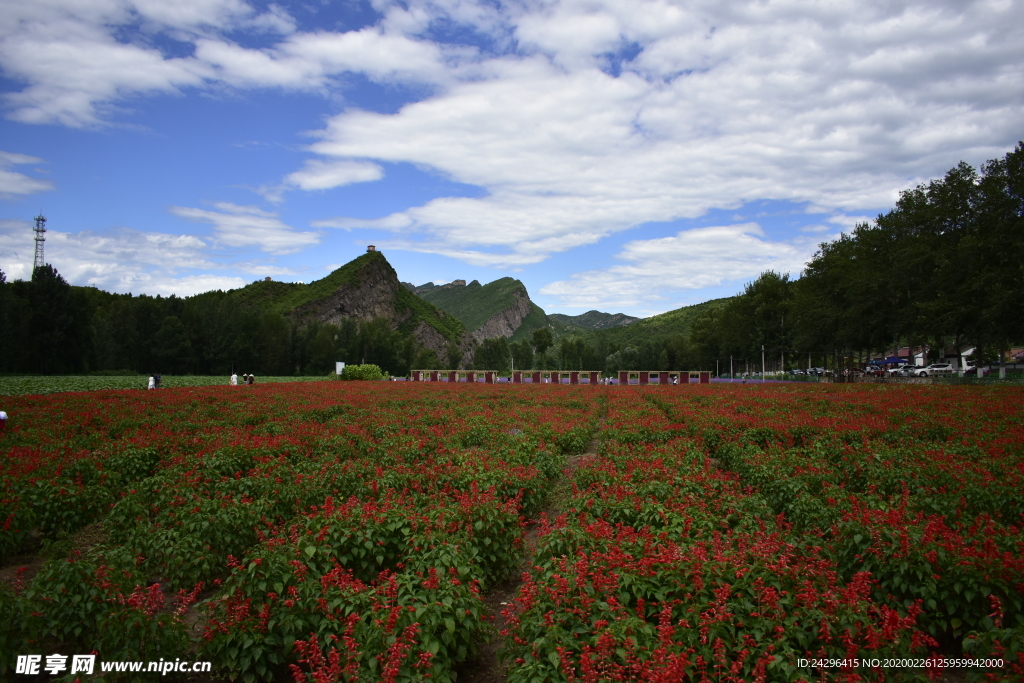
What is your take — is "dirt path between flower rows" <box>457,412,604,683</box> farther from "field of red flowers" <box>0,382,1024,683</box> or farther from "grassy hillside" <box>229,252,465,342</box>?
"grassy hillside" <box>229,252,465,342</box>

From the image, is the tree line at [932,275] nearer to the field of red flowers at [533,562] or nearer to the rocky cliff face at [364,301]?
the field of red flowers at [533,562]

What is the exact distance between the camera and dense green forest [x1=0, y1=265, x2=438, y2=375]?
198 feet

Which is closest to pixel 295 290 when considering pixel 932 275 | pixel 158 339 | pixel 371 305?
pixel 371 305

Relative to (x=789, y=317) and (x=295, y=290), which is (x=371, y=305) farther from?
(x=789, y=317)

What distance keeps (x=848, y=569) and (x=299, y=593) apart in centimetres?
569

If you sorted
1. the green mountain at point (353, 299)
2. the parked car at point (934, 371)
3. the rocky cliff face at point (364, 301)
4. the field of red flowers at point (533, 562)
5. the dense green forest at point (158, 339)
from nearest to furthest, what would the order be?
the field of red flowers at point (533, 562)
the parked car at point (934, 371)
the dense green forest at point (158, 339)
the green mountain at point (353, 299)
the rocky cliff face at point (364, 301)

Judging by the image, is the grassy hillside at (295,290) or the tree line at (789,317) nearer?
the tree line at (789,317)

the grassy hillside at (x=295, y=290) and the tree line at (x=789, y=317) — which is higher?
the grassy hillside at (x=295, y=290)

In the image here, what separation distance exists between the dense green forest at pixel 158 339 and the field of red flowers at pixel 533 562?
205 ft

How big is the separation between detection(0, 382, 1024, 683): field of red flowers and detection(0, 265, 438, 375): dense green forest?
62574 mm

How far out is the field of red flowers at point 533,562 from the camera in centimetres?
442

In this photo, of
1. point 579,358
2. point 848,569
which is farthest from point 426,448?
point 579,358

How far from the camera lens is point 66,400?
2206 cm

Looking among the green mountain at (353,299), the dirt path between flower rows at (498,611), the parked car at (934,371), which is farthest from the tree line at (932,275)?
the green mountain at (353,299)
